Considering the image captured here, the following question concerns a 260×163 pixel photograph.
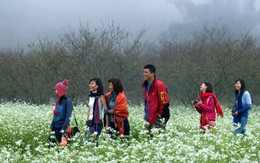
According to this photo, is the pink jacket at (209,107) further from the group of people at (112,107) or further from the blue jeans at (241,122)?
the blue jeans at (241,122)

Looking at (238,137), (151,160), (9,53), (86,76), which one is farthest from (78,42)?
(9,53)

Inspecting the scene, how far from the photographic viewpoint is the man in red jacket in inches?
356

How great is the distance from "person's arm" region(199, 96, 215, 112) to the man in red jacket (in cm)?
171

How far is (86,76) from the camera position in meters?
24.9

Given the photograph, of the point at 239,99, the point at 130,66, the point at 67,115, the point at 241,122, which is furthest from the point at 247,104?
the point at 130,66

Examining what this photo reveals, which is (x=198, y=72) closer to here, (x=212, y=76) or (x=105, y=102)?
(x=212, y=76)

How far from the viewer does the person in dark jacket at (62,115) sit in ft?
29.8

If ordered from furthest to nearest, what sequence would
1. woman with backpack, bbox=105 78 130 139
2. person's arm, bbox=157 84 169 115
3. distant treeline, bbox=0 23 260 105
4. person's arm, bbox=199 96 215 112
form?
distant treeline, bbox=0 23 260 105
person's arm, bbox=199 96 215 112
woman with backpack, bbox=105 78 130 139
person's arm, bbox=157 84 169 115

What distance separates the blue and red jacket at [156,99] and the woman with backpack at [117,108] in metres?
0.73

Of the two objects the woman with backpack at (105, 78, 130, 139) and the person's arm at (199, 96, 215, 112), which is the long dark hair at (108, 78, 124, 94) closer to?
the woman with backpack at (105, 78, 130, 139)

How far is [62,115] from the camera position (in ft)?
30.1

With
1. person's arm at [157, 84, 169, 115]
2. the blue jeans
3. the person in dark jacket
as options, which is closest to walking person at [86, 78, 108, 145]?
the person in dark jacket

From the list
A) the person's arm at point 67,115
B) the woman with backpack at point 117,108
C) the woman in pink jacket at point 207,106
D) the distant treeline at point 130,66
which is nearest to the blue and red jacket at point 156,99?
the woman with backpack at point 117,108

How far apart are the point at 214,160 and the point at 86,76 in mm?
18769
